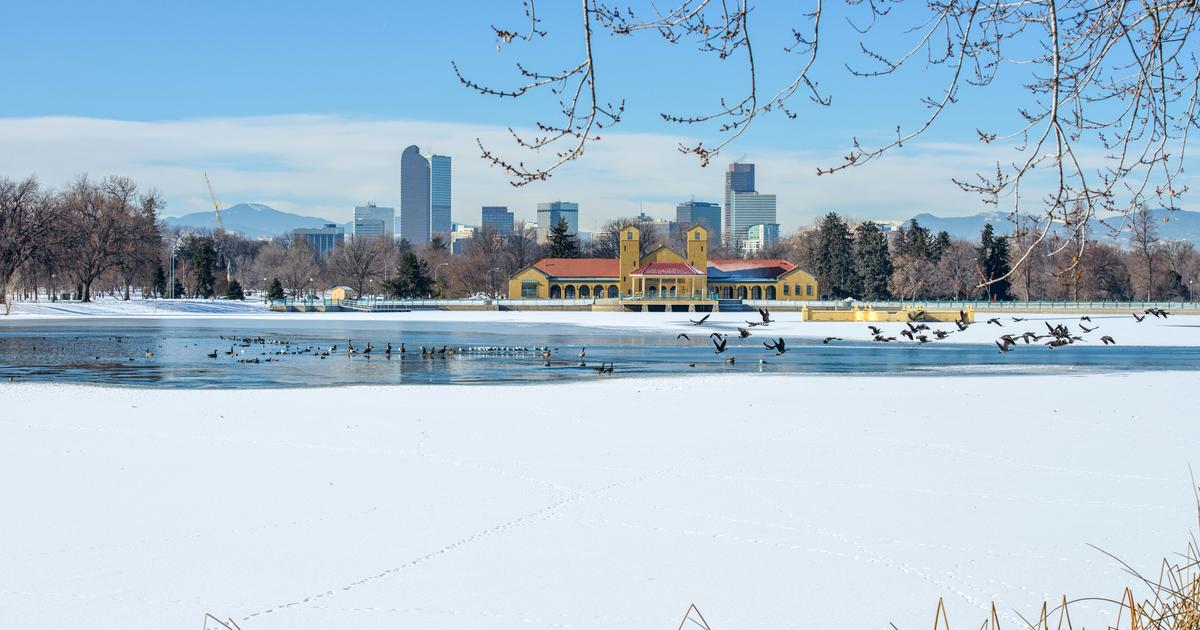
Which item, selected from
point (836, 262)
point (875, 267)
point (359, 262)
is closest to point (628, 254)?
point (836, 262)

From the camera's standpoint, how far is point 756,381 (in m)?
23.8

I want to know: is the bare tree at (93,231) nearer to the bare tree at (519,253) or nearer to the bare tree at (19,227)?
the bare tree at (19,227)

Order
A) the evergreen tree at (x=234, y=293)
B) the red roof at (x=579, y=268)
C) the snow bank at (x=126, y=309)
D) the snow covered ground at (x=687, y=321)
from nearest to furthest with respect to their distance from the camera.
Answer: the snow covered ground at (x=687, y=321)
the snow bank at (x=126, y=309)
the red roof at (x=579, y=268)
the evergreen tree at (x=234, y=293)

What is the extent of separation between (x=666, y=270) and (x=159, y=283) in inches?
1873

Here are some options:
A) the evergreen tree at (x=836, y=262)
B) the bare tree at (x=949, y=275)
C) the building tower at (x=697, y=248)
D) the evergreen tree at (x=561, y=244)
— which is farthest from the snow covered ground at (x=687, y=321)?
the evergreen tree at (x=561, y=244)

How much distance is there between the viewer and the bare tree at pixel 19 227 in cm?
7612

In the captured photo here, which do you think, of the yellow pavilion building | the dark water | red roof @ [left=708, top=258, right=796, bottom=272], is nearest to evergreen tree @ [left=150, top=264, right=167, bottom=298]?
the yellow pavilion building

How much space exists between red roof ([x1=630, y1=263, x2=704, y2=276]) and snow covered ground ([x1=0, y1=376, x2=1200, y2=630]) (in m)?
80.1

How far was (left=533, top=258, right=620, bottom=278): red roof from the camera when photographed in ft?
333

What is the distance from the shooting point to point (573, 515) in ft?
30.4

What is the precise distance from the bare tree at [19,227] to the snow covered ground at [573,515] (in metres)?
68.5

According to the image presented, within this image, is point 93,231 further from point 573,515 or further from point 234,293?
point 573,515

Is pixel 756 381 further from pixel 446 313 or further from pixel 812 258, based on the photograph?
pixel 812 258

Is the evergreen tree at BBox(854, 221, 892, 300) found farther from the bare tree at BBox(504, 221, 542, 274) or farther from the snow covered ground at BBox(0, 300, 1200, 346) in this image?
the bare tree at BBox(504, 221, 542, 274)
